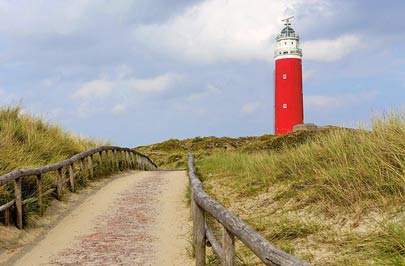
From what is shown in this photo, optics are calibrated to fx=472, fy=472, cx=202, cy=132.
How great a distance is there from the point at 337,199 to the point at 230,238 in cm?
317

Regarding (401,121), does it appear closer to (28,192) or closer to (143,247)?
(143,247)

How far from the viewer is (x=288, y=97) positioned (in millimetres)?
41750

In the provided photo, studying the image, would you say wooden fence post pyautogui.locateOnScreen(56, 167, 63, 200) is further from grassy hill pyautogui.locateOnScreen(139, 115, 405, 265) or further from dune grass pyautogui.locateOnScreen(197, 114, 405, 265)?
dune grass pyautogui.locateOnScreen(197, 114, 405, 265)

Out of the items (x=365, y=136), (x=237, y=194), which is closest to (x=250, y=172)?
(x=237, y=194)

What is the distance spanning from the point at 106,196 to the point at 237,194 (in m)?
3.87

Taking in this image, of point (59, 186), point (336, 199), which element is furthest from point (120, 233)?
point (336, 199)

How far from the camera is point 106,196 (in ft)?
40.3

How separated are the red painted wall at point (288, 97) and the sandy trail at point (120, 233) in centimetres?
2956

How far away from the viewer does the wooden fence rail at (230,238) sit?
3117 mm

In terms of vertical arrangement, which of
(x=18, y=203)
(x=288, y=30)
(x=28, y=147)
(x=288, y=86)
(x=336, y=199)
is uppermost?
(x=288, y=30)

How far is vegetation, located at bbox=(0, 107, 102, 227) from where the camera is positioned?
31.2 feet

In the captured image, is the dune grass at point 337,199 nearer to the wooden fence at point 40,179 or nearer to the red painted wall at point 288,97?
the wooden fence at point 40,179

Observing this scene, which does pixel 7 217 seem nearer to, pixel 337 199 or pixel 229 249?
pixel 229 249

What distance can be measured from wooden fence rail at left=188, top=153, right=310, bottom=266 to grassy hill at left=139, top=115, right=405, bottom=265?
Result: 45 cm
